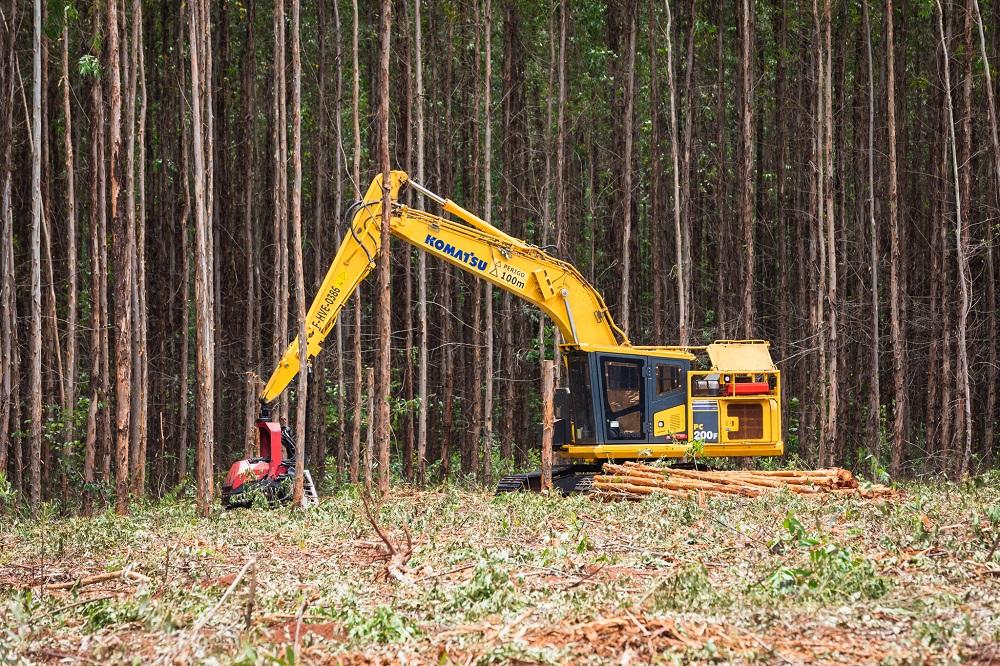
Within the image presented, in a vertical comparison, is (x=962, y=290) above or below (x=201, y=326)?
above

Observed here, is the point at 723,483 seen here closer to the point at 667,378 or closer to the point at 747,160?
the point at 667,378

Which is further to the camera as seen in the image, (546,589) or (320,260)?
(320,260)

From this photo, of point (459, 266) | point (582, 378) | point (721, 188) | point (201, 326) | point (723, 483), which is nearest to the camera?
point (723, 483)

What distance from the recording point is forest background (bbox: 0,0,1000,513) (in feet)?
64.6

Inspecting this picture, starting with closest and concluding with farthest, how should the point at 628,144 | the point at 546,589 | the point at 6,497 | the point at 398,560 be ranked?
the point at 546,589
the point at 398,560
the point at 6,497
the point at 628,144

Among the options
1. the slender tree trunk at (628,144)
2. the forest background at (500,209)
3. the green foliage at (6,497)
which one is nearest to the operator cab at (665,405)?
the forest background at (500,209)

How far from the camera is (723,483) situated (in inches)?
550

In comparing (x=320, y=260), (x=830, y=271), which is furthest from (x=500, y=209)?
(x=830, y=271)

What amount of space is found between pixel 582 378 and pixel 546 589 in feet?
25.0

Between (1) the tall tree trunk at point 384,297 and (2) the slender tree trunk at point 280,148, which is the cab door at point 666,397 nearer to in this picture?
(1) the tall tree trunk at point 384,297

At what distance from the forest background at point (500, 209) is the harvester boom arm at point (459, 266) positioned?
5.51 feet

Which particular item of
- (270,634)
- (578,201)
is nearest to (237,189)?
(578,201)

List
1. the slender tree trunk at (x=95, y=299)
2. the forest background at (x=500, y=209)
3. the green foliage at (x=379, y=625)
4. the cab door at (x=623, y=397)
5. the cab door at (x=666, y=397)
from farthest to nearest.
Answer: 1. the forest background at (x=500, y=209)
2. the slender tree trunk at (x=95, y=299)
3. the cab door at (x=666, y=397)
4. the cab door at (x=623, y=397)
5. the green foliage at (x=379, y=625)

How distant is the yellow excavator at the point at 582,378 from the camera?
1565 centimetres
